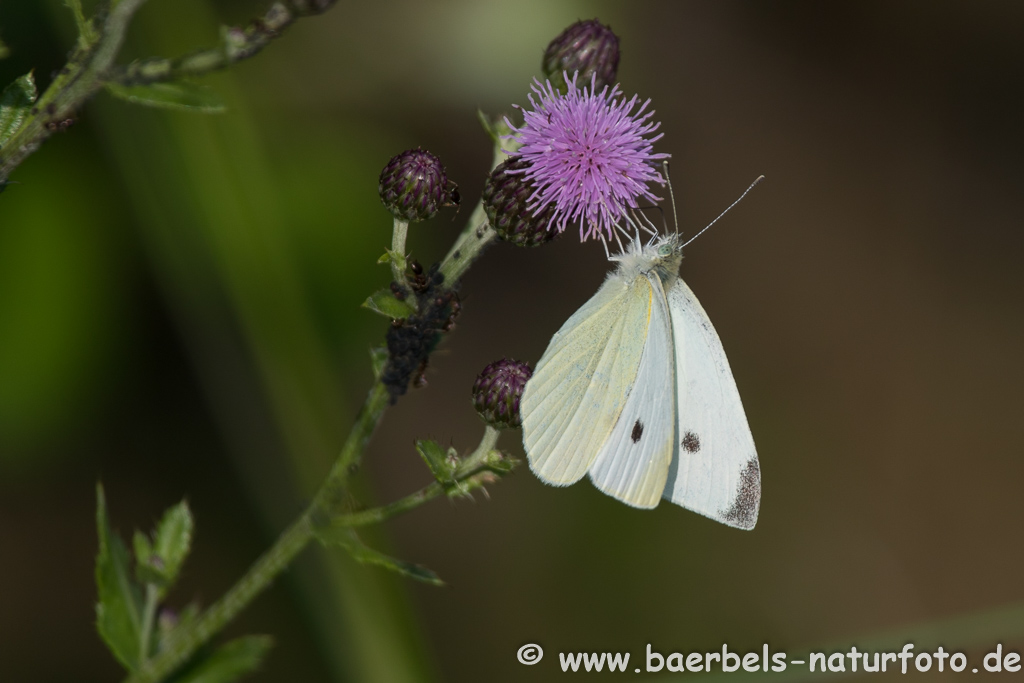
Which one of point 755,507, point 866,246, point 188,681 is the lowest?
point 188,681

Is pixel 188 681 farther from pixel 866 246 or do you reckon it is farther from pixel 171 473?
pixel 866 246

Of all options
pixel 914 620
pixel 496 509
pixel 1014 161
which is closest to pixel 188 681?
pixel 496 509

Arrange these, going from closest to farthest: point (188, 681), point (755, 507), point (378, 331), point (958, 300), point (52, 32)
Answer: point (188, 681) < point (755, 507) < point (52, 32) < point (378, 331) < point (958, 300)

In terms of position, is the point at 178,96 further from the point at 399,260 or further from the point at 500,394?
the point at 500,394

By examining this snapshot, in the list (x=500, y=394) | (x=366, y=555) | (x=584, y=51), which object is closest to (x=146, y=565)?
(x=366, y=555)

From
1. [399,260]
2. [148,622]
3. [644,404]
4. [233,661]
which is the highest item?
[399,260]

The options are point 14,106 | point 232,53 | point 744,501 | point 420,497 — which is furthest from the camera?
point 744,501
